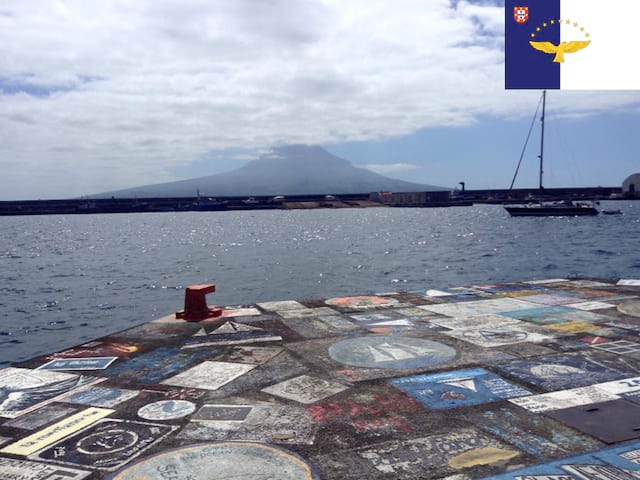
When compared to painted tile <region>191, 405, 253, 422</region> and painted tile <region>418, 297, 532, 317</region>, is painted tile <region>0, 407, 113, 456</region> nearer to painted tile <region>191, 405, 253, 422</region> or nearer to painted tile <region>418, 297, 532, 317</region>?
painted tile <region>191, 405, 253, 422</region>

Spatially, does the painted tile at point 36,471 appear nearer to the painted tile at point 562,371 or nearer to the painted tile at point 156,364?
the painted tile at point 156,364

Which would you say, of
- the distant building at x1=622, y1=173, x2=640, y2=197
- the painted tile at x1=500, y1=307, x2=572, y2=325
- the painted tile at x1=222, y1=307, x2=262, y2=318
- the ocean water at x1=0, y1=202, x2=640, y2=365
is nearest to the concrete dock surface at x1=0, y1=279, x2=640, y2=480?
the painted tile at x1=500, y1=307, x2=572, y2=325

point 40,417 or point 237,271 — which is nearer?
point 40,417

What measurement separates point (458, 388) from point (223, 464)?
12.7 ft

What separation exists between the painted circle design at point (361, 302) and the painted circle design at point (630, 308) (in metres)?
5.95

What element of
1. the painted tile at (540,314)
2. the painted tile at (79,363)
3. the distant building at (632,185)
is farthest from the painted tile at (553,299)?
the distant building at (632,185)

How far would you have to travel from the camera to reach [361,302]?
15258 millimetres

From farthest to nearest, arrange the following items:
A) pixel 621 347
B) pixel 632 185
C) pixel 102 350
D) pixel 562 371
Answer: pixel 632 185, pixel 102 350, pixel 621 347, pixel 562 371

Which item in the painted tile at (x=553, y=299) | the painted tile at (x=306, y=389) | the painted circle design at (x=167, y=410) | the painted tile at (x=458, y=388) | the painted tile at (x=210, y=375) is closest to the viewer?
the painted circle design at (x=167, y=410)

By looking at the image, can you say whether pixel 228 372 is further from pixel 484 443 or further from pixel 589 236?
pixel 589 236

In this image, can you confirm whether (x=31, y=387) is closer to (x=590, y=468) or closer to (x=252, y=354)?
(x=252, y=354)

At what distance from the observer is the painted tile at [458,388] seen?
739cm

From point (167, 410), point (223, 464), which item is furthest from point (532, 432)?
point (167, 410)

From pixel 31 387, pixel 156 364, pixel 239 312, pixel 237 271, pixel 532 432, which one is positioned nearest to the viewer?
pixel 532 432
